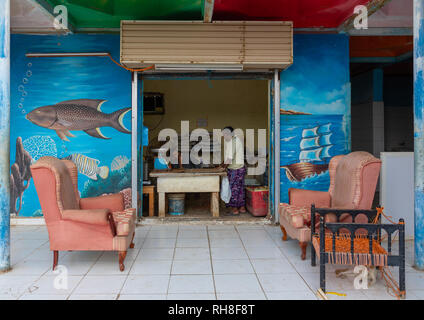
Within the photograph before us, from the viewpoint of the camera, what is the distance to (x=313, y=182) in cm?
600

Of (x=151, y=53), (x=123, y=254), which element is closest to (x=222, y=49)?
(x=151, y=53)

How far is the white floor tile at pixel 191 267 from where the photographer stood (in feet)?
12.3

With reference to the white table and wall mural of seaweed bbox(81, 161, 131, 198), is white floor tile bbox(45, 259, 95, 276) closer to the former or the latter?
wall mural of seaweed bbox(81, 161, 131, 198)

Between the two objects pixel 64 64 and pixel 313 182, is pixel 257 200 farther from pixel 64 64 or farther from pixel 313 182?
pixel 64 64

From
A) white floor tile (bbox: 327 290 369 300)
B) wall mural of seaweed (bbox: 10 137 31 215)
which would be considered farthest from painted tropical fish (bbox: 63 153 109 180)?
white floor tile (bbox: 327 290 369 300)

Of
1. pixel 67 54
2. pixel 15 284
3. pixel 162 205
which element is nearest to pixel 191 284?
pixel 15 284

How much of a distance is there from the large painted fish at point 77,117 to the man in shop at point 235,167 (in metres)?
1.83

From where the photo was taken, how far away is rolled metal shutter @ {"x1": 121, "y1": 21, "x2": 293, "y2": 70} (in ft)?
17.0

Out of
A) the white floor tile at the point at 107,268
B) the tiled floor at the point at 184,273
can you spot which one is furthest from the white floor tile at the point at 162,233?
the white floor tile at the point at 107,268

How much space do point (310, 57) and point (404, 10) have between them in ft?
4.87

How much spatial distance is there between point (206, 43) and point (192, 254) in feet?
9.83

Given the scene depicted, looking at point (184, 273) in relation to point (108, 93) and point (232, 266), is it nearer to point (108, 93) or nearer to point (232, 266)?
point (232, 266)

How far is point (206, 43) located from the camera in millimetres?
5238

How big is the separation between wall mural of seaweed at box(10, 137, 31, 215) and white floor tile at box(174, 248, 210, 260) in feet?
10.0
